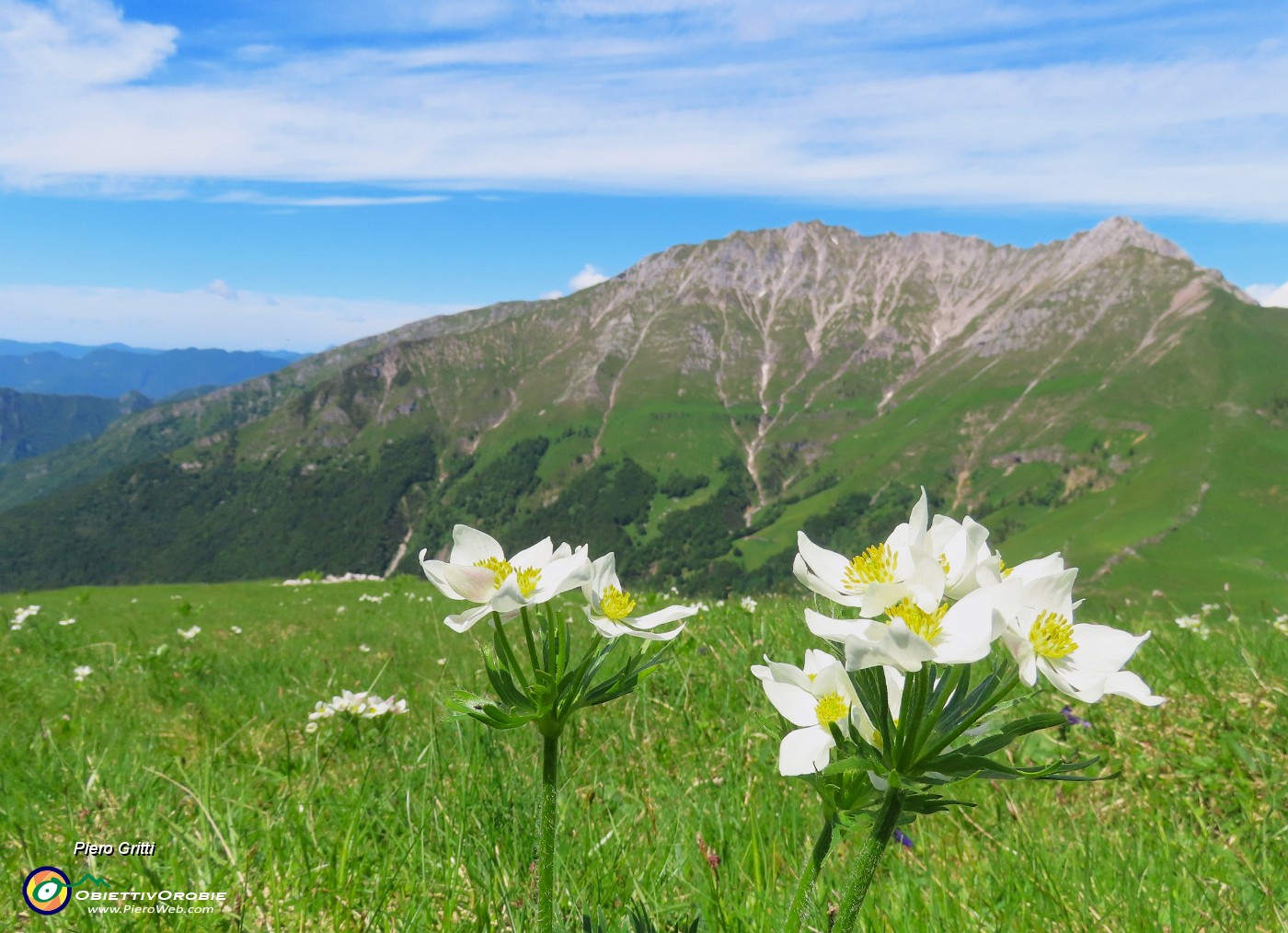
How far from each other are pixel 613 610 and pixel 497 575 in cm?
39

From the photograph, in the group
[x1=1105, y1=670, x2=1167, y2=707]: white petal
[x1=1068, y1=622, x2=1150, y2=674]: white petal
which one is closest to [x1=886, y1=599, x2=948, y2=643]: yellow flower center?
[x1=1105, y1=670, x2=1167, y2=707]: white petal

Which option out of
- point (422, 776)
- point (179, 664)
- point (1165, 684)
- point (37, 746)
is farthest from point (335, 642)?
point (1165, 684)

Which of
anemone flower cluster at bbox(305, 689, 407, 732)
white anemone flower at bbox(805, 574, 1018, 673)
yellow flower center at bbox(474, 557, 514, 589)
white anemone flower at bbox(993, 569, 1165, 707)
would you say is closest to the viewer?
white anemone flower at bbox(805, 574, 1018, 673)

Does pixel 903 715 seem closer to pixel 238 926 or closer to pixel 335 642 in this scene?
pixel 238 926

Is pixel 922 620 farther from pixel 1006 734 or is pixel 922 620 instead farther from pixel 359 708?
pixel 359 708

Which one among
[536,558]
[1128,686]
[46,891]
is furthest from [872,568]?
[46,891]

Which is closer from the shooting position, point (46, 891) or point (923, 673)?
point (923, 673)

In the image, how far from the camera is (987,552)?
1941mm

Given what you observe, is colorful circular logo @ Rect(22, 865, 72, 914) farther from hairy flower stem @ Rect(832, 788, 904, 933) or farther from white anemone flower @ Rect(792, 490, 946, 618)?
white anemone flower @ Rect(792, 490, 946, 618)

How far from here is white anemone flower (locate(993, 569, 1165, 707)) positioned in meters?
1.69

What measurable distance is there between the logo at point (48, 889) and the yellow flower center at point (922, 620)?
320 centimetres

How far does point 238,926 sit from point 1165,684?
651cm

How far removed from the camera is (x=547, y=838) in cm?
206

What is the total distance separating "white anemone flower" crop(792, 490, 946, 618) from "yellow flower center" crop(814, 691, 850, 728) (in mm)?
255
